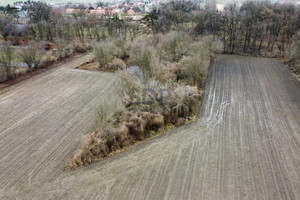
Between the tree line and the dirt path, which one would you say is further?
the tree line

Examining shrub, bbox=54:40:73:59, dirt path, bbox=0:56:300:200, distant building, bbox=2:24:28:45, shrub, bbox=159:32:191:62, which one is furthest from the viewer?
distant building, bbox=2:24:28:45

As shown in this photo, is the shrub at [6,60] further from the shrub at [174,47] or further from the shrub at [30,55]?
the shrub at [174,47]

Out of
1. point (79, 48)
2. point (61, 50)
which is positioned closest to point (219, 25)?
point (79, 48)

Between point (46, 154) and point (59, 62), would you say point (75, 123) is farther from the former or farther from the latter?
point (59, 62)

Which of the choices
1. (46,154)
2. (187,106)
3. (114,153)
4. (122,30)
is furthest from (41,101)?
(122,30)

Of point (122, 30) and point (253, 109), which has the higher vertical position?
point (122, 30)

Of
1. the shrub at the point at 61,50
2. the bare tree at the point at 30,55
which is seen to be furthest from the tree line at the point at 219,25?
the bare tree at the point at 30,55

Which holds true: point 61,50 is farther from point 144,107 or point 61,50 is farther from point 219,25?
point 219,25

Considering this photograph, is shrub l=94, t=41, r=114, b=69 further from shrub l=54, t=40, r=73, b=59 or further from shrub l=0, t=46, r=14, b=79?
shrub l=0, t=46, r=14, b=79

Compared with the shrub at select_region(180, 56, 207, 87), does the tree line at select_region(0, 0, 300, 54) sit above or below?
above

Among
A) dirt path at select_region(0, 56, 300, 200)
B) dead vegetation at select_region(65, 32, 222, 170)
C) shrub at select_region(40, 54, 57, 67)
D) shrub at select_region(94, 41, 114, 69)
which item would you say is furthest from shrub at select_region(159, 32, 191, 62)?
shrub at select_region(40, 54, 57, 67)
